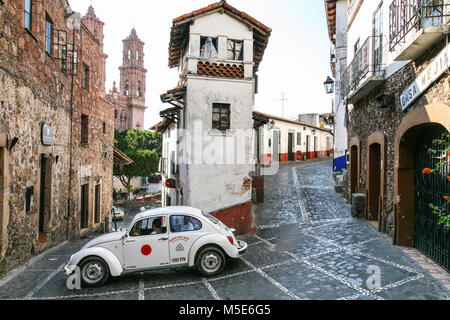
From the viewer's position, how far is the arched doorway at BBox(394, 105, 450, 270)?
256 inches

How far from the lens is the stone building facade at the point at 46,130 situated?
22.2 feet

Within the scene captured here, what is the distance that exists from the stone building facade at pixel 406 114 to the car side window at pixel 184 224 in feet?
15.5

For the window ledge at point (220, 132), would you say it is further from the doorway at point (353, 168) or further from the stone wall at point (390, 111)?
the doorway at point (353, 168)

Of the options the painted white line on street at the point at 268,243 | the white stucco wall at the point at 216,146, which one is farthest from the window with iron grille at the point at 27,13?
the painted white line on street at the point at 268,243

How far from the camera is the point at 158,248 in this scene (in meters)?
6.65

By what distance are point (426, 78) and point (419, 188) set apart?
2638mm

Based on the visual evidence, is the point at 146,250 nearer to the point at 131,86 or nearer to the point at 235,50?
the point at 235,50

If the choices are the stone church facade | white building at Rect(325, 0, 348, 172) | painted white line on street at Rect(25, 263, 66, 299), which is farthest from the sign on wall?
the stone church facade

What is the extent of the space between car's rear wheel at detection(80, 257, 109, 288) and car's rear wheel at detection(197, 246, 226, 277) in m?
1.87

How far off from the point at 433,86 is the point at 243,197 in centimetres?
640

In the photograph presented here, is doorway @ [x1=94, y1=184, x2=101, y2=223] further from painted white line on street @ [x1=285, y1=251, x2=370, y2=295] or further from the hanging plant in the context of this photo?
the hanging plant

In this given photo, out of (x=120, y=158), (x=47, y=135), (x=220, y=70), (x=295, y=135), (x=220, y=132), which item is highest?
(x=220, y=70)

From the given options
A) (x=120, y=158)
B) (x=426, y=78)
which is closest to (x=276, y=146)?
(x=120, y=158)
